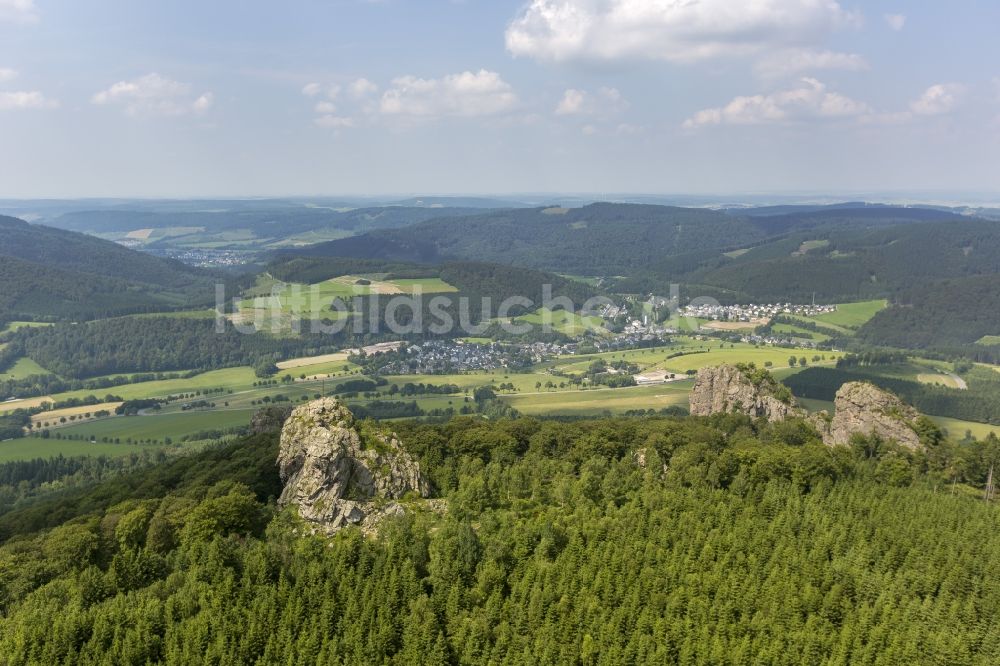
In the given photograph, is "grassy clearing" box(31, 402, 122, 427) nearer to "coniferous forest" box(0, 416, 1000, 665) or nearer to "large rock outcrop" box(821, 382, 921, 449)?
"coniferous forest" box(0, 416, 1000, 665)

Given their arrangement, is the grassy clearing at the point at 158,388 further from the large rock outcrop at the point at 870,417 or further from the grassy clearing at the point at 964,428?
the grassy clearing at the point at 964,428

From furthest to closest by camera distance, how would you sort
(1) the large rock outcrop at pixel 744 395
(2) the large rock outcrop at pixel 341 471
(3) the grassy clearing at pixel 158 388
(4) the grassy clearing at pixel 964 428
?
(3) the grassy clearing at pixel 158 388 < (4) the grassy clearing at pixel 964 428 < (1) the large rock outcrop at pixel 744 395 < (2) the large rock outcrop at pixel 341 471

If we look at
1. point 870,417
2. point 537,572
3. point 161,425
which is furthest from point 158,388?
point 870,417

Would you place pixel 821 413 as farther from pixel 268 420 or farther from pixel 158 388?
pixel 158 388

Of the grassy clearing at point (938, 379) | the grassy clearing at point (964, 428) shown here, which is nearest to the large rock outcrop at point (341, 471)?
the grassy clearing at point (964, 428)

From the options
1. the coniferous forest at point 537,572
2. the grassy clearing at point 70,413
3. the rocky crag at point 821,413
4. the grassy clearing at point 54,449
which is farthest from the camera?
the grassy clearing at point 70,413

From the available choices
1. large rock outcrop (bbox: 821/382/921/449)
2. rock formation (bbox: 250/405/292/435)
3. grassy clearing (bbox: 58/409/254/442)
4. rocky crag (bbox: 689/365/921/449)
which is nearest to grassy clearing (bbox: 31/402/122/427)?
grassy clearing (bbox: 58/409/254/442)

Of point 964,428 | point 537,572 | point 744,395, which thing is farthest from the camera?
point 964,428

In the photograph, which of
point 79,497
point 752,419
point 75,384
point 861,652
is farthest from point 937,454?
point 75,384

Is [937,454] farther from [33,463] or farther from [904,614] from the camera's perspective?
[33,463]
